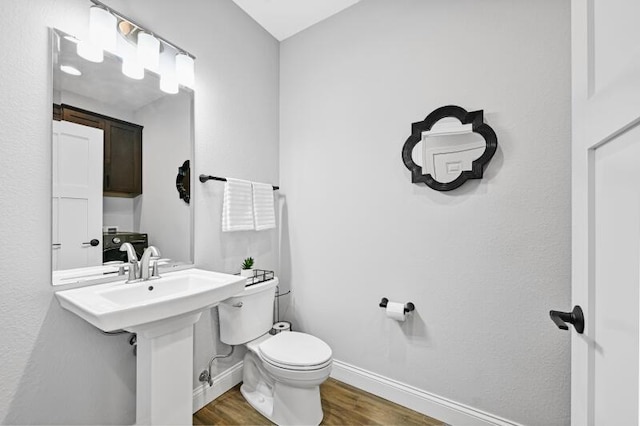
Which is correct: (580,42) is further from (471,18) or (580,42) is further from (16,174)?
(16,174)

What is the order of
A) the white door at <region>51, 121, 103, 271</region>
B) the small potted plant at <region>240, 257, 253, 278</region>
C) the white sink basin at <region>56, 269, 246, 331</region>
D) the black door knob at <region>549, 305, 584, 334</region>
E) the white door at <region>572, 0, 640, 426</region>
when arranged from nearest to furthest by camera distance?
the white door at <region>572, 0, 640, 426</region>, the black door knob at <region>549, 305, 584, 334</region>, the white sink basin at <region>56, 269, 246, 331</region>, the white door at <region>51, 121, 103, 271</region>, the small potted plant at <region>240, 257, 253, 278</region>

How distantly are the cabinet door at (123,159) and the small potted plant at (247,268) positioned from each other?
793mm

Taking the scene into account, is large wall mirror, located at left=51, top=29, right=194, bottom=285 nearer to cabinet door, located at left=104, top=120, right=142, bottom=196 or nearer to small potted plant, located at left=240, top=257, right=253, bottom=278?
cabinet door, located at left=104, top=120, right=142, bottom=196

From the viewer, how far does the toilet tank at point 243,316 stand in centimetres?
176

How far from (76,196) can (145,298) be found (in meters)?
0.56

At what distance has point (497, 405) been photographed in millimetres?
1469

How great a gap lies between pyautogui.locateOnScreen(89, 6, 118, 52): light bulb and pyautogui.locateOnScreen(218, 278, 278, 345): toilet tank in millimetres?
1454

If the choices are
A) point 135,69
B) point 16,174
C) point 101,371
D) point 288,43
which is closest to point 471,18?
point 288,43

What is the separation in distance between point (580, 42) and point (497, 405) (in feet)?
5.48

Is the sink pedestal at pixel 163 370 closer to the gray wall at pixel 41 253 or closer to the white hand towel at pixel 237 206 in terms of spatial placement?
the gray wall at pixel 41 253

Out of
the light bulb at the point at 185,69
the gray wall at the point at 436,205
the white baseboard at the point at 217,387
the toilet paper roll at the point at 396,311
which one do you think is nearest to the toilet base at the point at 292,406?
the white baseboard at the point at 217,387

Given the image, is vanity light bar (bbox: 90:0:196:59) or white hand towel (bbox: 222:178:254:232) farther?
white hand towel (bbox: 222:178:254:232)

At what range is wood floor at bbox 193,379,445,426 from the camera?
1601 millimetres

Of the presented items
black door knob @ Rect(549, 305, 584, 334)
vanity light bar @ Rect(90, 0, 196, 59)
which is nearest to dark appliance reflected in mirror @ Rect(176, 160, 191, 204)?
vanity light bar @ Rect(90, 0, 196, 59)
